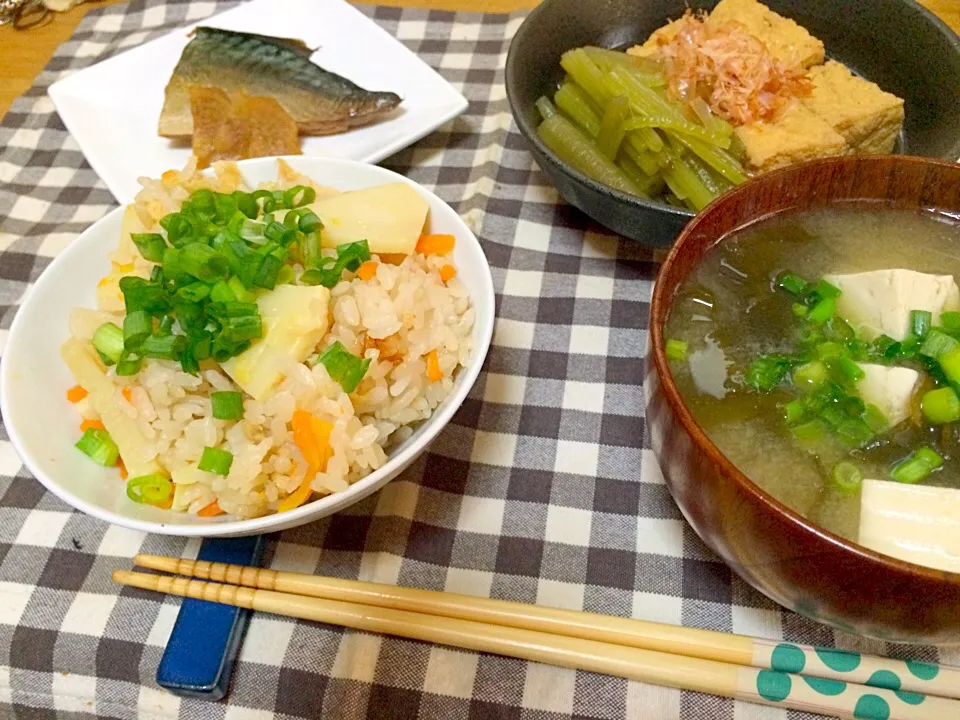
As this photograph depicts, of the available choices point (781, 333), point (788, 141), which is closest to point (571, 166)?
point (788, 141)

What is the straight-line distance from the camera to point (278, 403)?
3.70 feet

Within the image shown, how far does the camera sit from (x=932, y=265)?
3.80ft

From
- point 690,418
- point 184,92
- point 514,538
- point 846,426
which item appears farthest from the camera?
point 184,92

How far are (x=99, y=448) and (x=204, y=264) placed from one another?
0.34m

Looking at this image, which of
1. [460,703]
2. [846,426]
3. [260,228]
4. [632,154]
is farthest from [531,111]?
[460,703]

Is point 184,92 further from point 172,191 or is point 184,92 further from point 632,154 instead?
point 632,154

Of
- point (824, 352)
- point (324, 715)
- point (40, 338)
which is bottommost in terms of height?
point (324, 715)

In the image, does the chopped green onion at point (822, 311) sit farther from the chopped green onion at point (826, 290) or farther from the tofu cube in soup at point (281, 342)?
the tofu cube in soup at point (281, 342)

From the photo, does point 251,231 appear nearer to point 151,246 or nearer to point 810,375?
point 151,246

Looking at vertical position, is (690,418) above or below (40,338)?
above

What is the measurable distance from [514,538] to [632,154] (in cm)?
88

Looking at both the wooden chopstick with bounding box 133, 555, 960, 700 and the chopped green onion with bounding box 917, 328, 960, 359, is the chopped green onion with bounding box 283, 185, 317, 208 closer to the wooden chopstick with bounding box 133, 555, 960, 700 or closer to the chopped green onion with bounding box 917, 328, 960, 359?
the wooden chopstick with bounding box 133, 555, 960, 700

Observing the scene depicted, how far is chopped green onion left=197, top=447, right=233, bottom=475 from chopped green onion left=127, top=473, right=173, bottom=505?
0.09 m

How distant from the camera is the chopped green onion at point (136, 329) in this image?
121 centimetres
